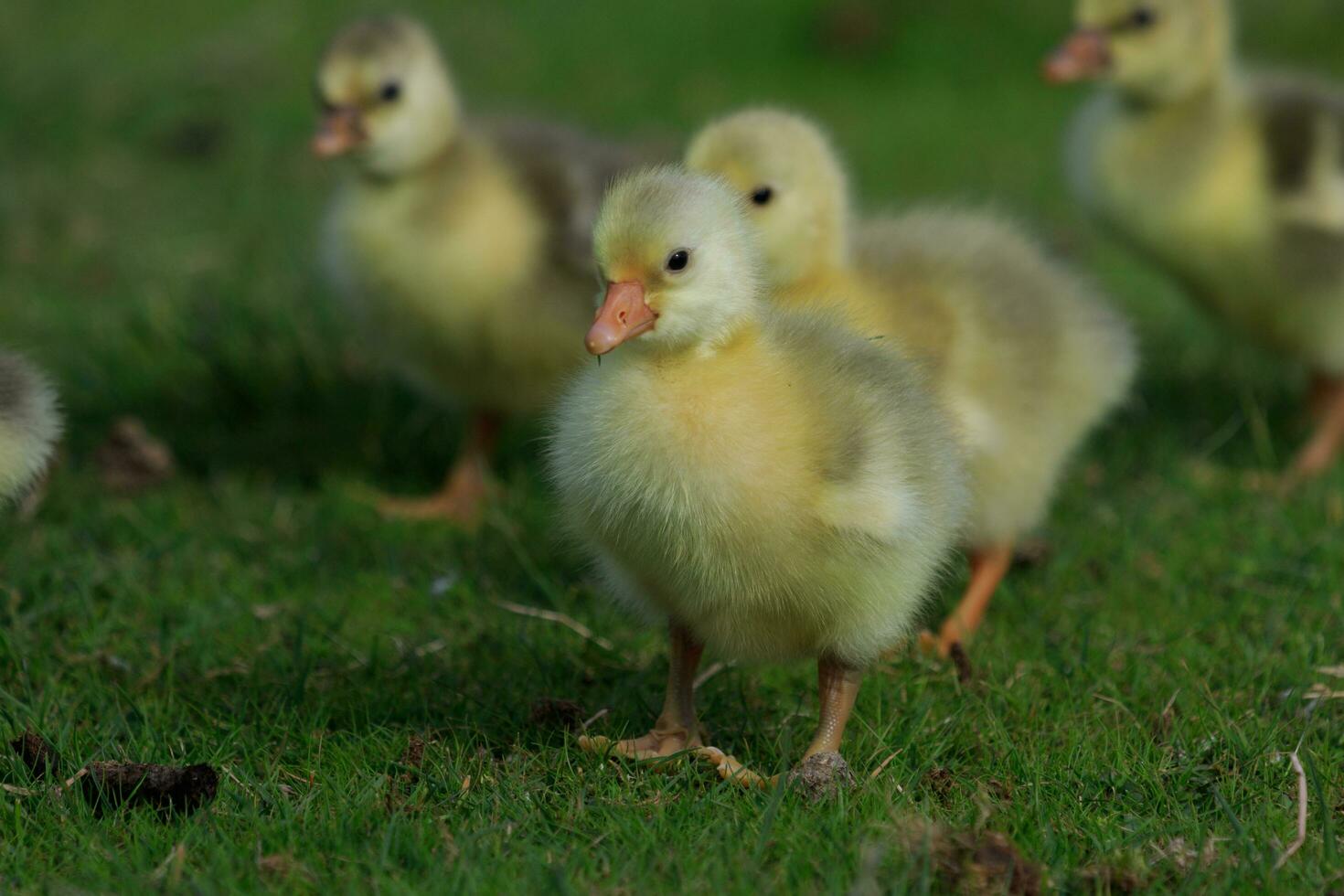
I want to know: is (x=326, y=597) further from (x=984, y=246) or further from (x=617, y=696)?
(x=984, y=246)

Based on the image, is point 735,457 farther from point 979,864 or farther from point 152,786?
point 152,786

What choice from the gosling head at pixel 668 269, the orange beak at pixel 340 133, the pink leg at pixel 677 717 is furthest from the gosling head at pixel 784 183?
the orange beak at pixel 340 133

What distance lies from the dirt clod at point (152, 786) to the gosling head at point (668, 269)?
3.38ft

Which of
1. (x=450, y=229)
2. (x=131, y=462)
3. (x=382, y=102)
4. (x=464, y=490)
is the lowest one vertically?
(x=464, y=490)

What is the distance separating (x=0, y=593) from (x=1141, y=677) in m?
2.51

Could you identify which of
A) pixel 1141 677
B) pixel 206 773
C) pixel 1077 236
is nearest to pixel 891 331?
pixel 1141 677

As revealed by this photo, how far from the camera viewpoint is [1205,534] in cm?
442

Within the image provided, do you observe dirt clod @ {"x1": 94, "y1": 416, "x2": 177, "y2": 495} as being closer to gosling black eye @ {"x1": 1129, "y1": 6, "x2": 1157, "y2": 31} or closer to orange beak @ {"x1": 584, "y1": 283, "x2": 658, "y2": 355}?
orange beak @ {"x1": 584, "y1": 283, "x2": 658, "y2": 355}

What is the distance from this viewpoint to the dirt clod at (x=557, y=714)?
128 inches

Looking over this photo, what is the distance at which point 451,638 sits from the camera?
379cm

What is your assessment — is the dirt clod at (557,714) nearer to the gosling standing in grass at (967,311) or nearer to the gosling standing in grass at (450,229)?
the gosling standing in grass at (967,311)

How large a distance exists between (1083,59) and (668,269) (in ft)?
9.39

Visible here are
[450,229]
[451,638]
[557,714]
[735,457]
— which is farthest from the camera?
[450,229]

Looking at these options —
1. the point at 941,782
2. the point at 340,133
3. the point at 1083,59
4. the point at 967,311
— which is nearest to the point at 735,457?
the point at 941,782
